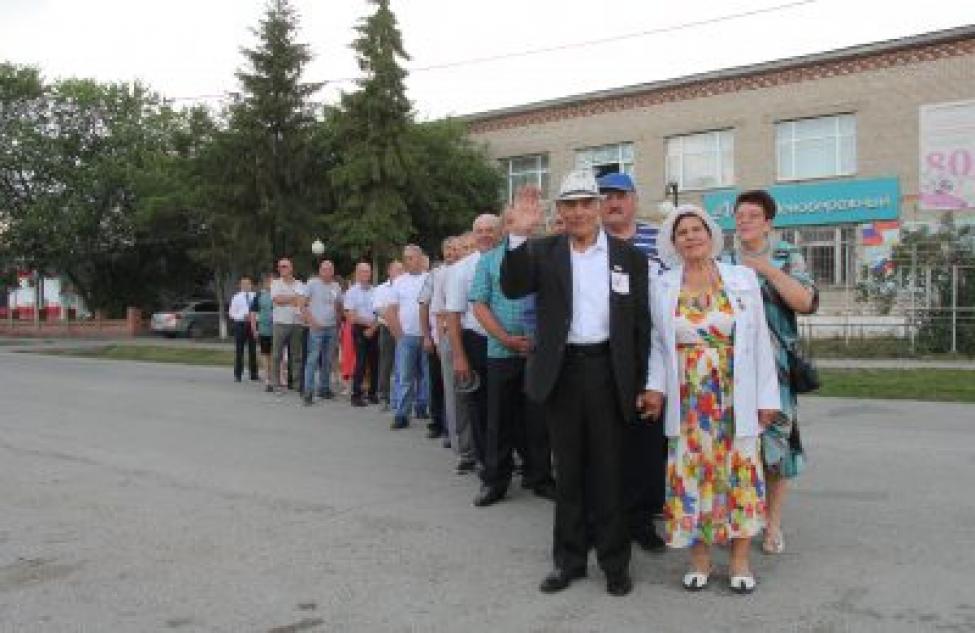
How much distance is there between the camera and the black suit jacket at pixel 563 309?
15.1ft

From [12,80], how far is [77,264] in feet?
27.6

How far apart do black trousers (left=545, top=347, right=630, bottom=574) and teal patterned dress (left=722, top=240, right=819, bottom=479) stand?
2.64ft

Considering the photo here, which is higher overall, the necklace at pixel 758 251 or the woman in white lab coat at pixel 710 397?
the necklace at pixel 758 251

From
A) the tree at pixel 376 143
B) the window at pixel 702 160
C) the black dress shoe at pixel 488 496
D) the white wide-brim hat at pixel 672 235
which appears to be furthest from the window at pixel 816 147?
the white wide-brim hat at pixel 672 235

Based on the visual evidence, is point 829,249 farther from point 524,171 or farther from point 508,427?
point 508,427

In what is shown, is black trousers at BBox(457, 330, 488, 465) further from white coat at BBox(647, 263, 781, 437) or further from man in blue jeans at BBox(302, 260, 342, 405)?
man in blue jeans at BBox(302, 260, 342, 405)

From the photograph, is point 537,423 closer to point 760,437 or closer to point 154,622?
point 760,437

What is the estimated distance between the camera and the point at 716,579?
4.75m

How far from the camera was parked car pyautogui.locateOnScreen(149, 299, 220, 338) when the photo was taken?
3691cm

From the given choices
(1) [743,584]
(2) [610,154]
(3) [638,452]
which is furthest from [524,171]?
(1) [743,584]

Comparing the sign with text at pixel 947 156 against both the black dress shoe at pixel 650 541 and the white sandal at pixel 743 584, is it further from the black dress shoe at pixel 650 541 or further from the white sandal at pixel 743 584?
the white sandal at pixel 743 584

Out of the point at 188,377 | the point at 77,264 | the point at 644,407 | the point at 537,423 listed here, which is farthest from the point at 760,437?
the point at 77,264

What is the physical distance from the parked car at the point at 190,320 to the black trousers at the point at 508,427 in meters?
32.4

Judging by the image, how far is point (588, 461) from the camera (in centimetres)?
475
